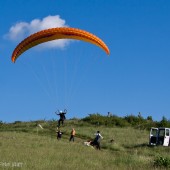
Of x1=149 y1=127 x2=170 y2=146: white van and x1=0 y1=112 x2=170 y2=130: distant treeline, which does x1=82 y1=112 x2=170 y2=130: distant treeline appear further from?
x1=149 y1=127 x2=170 y2=146: white van

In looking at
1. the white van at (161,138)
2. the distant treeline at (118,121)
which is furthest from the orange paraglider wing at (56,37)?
the distant treeline at (118,121)

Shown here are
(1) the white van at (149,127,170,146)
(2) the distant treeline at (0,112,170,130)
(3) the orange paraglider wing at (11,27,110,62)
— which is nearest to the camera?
(3) the orange paraglider wing at (11,27,110,62)

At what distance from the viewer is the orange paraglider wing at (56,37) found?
2886 centimetres

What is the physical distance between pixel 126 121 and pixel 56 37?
130 ft

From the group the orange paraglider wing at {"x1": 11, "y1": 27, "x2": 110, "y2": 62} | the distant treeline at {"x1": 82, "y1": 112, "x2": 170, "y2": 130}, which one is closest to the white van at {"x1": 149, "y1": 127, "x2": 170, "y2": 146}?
the orange paraglider wing at {"x1": 11, "y1": 27, "x2": 110, "y2": 62}

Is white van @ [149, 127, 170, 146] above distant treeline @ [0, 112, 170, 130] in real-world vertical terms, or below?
below

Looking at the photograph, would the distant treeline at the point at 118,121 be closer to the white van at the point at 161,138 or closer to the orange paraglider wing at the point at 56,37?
the white van at the point at 161,138

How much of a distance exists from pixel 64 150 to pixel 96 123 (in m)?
34.7

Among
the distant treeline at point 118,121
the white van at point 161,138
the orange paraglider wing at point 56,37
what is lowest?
the white van at point 161,138

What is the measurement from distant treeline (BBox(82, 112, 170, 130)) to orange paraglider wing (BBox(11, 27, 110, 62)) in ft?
111

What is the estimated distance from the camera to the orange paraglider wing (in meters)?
28.9

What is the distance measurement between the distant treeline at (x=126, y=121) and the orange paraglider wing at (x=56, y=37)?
33814mm

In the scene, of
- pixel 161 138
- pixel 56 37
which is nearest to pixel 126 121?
pixel 161 138

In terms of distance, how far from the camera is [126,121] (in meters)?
67.5
